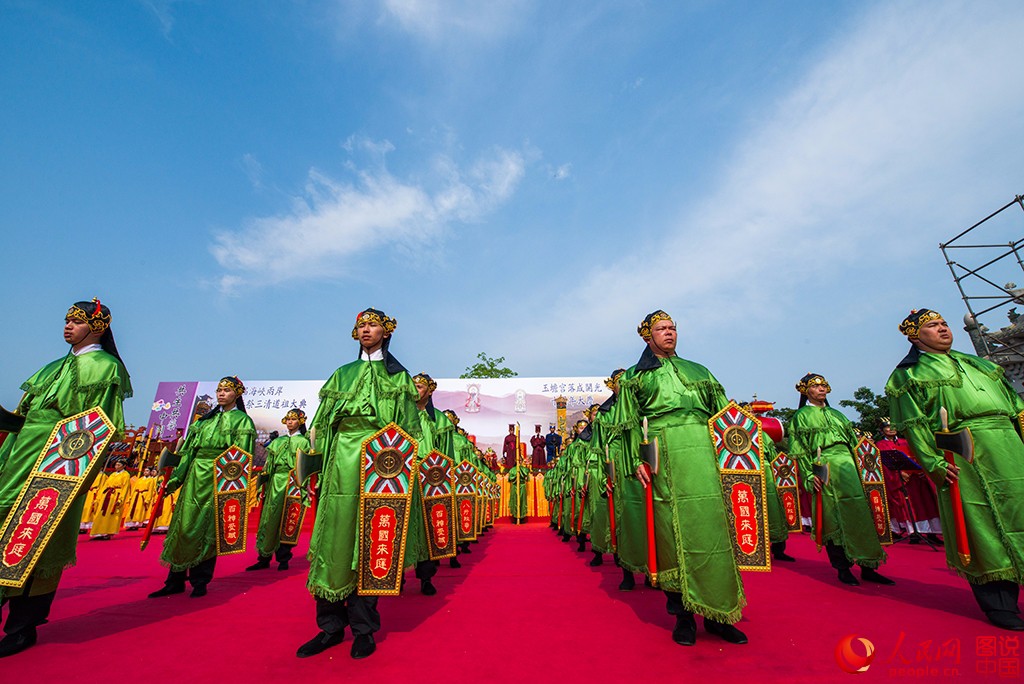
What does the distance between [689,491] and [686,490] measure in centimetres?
2

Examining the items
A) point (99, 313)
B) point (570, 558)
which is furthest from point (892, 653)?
point (99, 313)

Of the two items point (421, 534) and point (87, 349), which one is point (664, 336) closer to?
point (421, 534)

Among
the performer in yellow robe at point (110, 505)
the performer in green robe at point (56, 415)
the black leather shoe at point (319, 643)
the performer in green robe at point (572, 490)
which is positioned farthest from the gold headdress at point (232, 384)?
the performer in yellow robe at point (110, 505)

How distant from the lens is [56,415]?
3.19m

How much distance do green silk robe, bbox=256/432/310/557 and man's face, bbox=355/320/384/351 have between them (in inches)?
112

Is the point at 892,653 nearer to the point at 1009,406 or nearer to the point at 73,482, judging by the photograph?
the point at 1009,406

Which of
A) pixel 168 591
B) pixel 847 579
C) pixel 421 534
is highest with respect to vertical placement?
pixel 421 534

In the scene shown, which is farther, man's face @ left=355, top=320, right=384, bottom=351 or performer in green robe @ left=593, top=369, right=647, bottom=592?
performer in green robe @ left=593, top=369, right=647, bottom=592

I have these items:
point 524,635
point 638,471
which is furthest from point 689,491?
point 524,635

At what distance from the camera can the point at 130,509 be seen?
11.5 meters

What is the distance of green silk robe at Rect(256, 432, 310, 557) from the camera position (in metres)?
5.93

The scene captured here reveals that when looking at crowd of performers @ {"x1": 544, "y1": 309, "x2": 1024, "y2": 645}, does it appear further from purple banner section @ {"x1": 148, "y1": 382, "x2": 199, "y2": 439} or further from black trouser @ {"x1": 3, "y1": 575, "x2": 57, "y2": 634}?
purple banner section @ {"x1": 148, "y1": 382, "x2": 199, "y2": 439}

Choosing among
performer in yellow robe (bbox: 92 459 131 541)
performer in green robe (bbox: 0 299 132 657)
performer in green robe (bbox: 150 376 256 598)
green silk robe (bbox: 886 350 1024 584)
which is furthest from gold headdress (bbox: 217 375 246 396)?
performer in yellow robe (bbox: 92 459 131 541)

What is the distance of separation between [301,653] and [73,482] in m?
1.79
